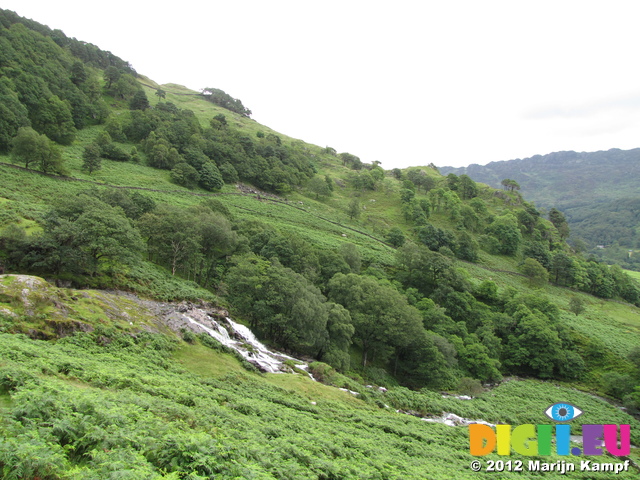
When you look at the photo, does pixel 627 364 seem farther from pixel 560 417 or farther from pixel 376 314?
pixel 560 417

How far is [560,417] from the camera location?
16.1m

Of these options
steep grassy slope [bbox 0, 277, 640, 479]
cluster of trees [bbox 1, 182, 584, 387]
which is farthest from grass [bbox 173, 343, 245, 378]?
cluster of trees [bbox 1, 182, 584, 387]

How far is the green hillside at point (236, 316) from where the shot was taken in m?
11.2

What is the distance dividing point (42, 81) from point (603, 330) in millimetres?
153884

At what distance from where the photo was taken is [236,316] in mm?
42938

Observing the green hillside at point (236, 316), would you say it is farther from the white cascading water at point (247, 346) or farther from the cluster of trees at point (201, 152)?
the white cascading water at point (247, 346)

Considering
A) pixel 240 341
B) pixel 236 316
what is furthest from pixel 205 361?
pixel 236 316

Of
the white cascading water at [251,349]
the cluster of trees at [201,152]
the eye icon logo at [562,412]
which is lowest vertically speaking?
the white cascading water at [251,349]

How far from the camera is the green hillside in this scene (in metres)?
Answer: 11.2

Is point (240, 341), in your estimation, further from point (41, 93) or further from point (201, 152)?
point (41, 93)

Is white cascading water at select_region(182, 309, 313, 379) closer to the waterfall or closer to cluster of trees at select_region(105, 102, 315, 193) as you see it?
the waterfall

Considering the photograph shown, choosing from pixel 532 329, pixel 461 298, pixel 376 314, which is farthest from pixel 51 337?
pixel 532 329

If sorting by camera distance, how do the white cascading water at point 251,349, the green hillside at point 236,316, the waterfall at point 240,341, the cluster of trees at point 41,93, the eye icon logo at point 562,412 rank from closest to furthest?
the green hillside at point 236,316, the eye icon logo at point 562,412, the white cascading water at point 251,349, the waterfall at point 240,341, the cluster of trees at point 41,93

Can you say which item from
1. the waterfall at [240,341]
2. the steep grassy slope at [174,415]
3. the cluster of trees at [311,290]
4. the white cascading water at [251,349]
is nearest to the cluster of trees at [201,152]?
the cluster of trees at [311,290]
